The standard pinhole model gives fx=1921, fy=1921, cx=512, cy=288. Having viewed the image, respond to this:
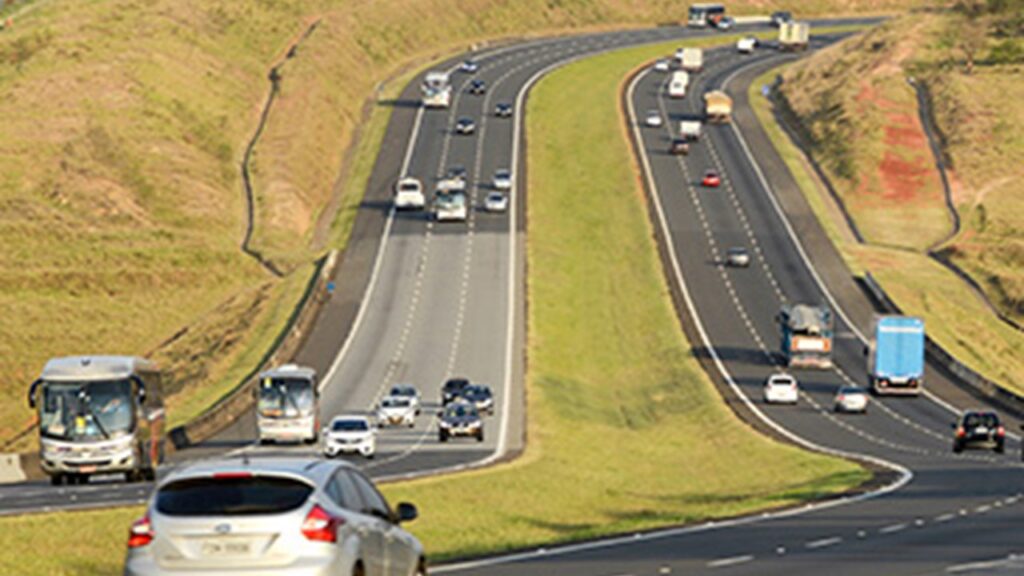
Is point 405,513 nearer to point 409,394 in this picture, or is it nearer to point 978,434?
point 978,434

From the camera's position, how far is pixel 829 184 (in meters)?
148

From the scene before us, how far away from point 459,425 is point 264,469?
53.8m

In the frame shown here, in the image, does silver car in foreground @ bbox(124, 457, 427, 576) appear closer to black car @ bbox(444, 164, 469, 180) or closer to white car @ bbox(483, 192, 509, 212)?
white car @ bbox(483, 192, 509, 212)

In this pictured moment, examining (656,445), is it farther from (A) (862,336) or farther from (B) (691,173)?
(B) (691,173)

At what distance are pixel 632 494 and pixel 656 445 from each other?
874 inches

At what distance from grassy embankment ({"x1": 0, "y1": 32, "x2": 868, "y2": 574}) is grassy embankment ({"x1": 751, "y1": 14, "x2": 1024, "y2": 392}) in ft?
50.0

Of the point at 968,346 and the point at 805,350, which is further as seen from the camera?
the point at 968,346

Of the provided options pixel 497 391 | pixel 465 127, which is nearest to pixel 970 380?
pixel 497 391

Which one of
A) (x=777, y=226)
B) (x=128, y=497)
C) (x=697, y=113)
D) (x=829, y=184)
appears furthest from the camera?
(x=697, y=113)

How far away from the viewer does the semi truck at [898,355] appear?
293 ft

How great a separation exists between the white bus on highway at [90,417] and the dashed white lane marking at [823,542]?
21.1 m

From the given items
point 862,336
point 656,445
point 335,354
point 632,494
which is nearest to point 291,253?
point 335,354

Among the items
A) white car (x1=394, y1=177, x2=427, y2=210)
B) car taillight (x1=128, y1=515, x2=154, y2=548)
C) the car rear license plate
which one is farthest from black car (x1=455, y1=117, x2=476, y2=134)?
the car rear license plate

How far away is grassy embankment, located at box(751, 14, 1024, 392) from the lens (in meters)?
114
